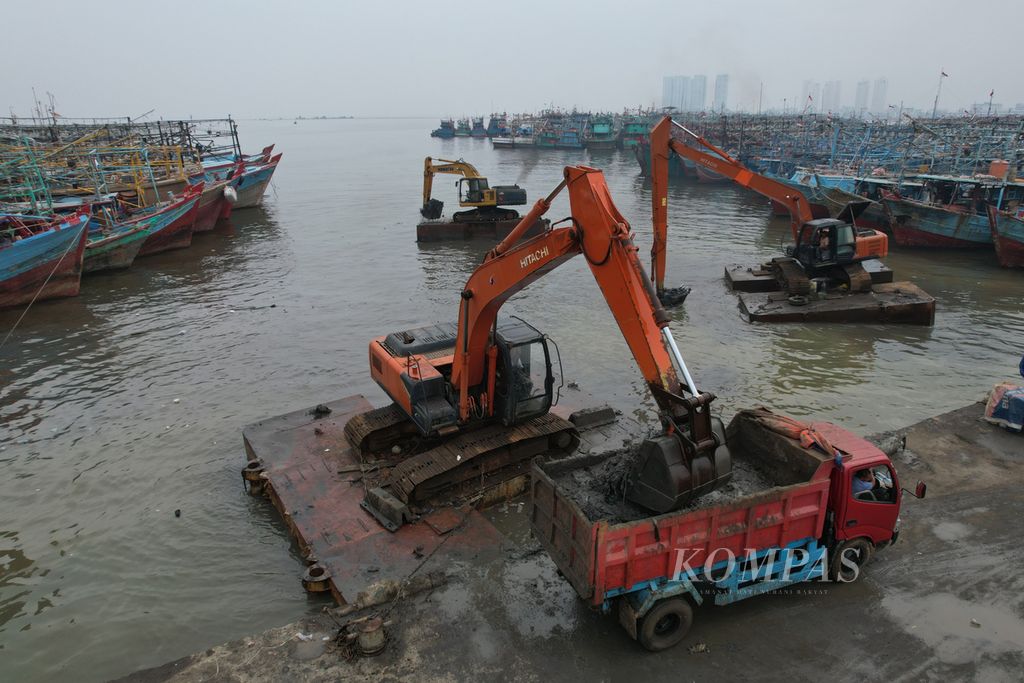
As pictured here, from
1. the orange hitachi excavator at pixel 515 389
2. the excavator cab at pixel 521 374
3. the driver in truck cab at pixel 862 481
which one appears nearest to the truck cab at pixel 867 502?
the driver in truck cab at pixel 862 481

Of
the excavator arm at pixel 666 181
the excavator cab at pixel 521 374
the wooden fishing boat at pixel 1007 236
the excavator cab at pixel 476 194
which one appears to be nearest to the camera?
the excavator cab at pixel 521 374

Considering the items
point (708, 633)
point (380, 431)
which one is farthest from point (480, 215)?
point (708, 633)

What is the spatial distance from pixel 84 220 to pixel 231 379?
11.2 m

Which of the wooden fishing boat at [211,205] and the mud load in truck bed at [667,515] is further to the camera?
the wooden fishing boat at [211,205]

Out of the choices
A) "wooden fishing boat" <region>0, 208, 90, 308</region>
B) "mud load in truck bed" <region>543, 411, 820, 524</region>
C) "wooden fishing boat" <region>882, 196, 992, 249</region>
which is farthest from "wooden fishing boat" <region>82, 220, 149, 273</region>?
"wooden fishing boat" <region>882, 196, 992, 249</region>

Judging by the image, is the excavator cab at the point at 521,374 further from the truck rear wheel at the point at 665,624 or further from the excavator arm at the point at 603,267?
the truck rear wheel at the point at 665,624

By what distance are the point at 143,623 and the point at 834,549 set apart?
8.40m

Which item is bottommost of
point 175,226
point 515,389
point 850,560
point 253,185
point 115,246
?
point 850,560

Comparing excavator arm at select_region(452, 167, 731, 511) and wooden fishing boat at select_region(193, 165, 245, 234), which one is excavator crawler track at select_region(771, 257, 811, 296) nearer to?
excavator arm at select_region(452, 167, 731, 511)

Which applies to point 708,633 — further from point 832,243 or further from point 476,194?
point 476,194

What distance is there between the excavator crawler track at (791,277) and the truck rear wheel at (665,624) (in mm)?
14394

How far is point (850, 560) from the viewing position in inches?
289

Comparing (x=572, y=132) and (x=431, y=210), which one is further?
(x=572, y=132)

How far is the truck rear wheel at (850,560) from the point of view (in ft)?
23.7
